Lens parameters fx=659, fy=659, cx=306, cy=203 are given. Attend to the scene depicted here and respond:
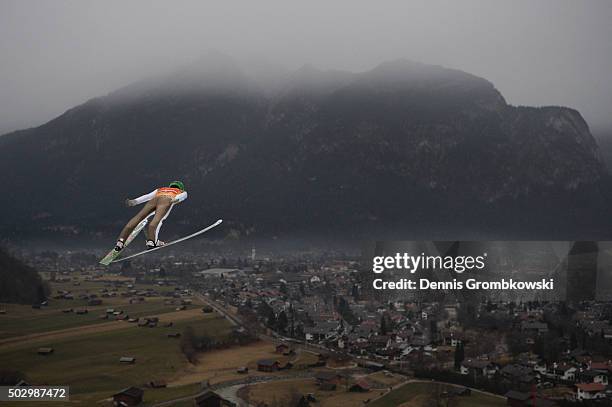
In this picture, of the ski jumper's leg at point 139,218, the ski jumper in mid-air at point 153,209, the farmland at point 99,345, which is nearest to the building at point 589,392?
→ the farmland at point 99,345

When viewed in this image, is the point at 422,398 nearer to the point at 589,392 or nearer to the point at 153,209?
the point at 589,392

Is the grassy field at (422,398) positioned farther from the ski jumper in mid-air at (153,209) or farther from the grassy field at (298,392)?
the ski jumper in mid-air at (153,209)

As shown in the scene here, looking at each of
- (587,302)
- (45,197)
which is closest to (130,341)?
(587,302)

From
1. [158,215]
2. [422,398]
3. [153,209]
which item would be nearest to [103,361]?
[422,398]

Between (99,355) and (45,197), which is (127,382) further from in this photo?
(45,197)

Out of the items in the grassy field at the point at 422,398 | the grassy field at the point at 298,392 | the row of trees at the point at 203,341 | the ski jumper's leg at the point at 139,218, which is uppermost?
the ski jumper's leg at the point at 139,218
